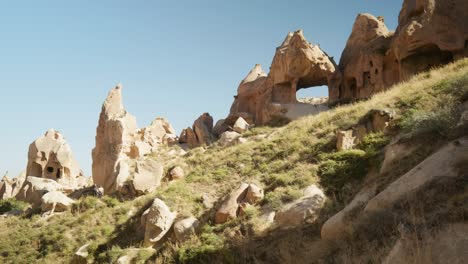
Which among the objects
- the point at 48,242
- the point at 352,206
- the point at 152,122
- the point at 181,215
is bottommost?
the point at 48,242

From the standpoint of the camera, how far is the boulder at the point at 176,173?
1927cm

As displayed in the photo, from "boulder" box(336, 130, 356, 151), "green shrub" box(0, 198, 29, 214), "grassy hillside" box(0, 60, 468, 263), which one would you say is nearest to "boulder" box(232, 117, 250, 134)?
"grassy hillside" box(0, 60, 468, 263)

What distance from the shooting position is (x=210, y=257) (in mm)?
10031

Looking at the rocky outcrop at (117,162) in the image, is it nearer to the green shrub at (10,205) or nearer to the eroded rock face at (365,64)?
the green shrub at (10,205)

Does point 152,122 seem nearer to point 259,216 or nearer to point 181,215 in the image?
point 181,215

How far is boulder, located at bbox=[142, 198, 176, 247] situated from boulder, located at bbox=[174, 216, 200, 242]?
0.57 metres

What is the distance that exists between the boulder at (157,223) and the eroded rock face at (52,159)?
2074cm

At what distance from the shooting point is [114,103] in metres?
25.0

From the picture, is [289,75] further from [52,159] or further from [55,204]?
[52,159]

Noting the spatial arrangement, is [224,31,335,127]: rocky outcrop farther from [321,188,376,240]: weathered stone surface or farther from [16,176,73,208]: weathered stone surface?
[321,188,376,240]: weathered stone surface

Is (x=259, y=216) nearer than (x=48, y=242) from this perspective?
Yes

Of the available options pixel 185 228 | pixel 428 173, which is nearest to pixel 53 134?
pixel 185 228

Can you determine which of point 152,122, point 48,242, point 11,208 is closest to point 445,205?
point 48,242

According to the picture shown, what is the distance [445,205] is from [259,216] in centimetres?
693
